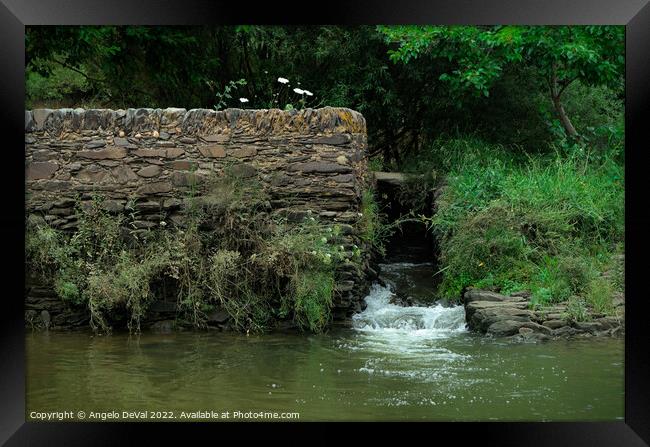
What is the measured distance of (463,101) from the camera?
534 inches

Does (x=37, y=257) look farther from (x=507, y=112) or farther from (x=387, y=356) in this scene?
(x=507, y=112)

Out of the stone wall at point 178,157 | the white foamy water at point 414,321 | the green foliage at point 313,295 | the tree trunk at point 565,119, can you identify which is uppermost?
the tree trunk at point 565,119

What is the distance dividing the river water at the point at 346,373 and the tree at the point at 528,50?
422 centimetres

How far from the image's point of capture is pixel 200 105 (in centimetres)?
1349

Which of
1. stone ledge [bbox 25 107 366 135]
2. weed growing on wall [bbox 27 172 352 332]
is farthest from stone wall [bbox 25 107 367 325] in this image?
weed growing on wall [bbox 27 172 352 332]

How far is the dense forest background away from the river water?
145cm

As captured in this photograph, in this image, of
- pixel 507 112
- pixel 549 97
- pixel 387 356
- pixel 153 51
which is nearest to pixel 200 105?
pixel 153 51

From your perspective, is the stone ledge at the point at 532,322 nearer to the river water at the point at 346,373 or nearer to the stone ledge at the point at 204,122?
the river water at the point at 346,373

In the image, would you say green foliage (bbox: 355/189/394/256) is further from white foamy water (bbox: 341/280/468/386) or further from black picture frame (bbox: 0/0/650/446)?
black picture frame (bbox: 0/0/650/446)

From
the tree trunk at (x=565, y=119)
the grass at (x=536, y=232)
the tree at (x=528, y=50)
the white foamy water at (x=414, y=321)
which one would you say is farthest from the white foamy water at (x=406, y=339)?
the tree trunk at (x=565, y=119)
